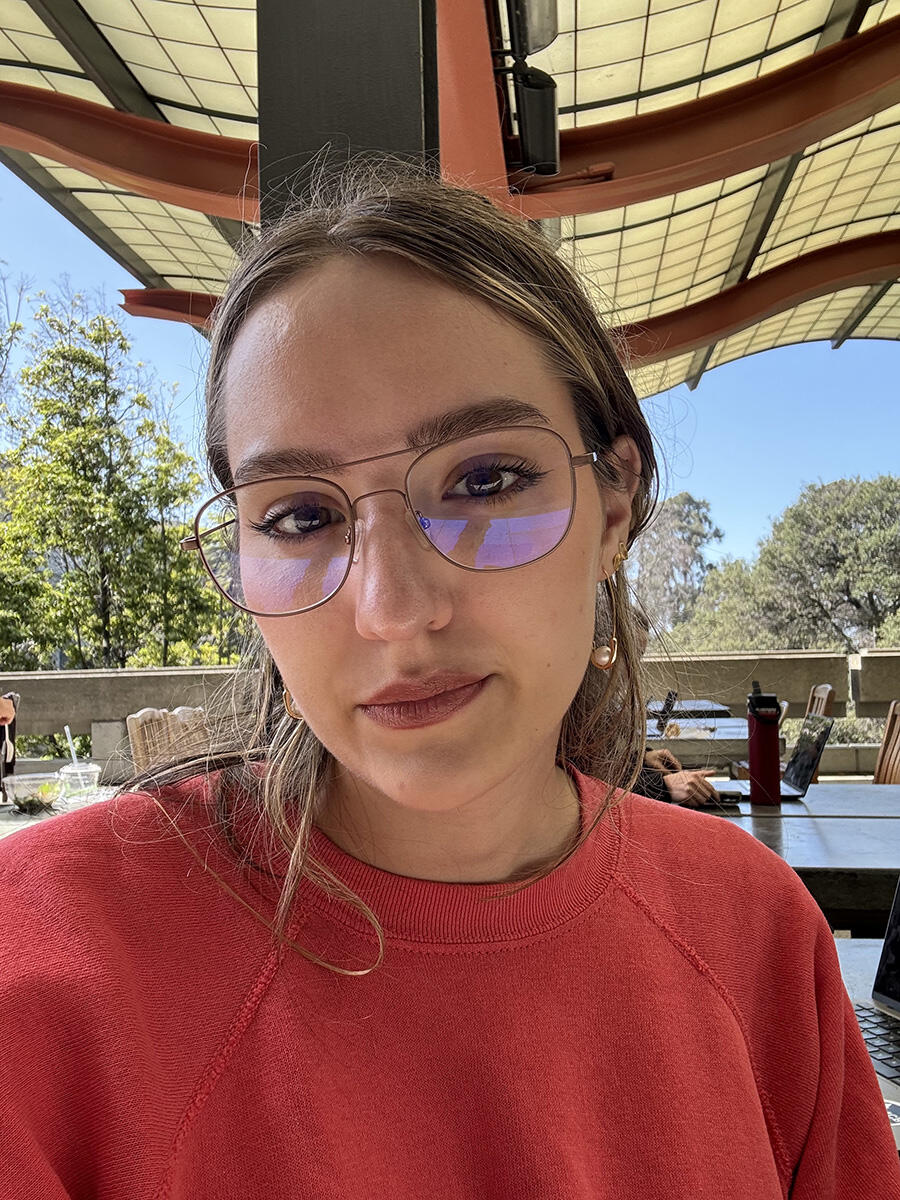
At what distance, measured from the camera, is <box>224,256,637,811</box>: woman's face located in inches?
31.6

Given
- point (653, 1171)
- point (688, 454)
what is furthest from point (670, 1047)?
point (688, 454)

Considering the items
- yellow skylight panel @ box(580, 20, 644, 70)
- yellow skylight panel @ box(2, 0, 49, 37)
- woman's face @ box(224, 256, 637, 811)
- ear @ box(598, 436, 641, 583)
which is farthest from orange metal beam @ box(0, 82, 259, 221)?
woman's face @ box(224, 256, 637, 811)

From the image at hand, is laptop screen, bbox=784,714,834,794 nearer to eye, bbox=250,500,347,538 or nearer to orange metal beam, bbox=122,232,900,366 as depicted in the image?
eye, bbox=250,500,347,538

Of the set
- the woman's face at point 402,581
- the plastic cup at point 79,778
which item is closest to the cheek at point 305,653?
the woman's face at point 402,581

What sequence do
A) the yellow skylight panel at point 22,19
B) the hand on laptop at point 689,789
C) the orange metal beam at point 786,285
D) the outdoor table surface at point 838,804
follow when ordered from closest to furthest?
the hand on laptop at point 689,789 < the outdoor table surface at point 838,804 < the yellow skylight panel at point 22,19 < the orange metal beam at point 786,285

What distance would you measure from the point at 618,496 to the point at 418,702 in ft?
1.26

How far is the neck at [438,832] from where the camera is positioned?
93cm

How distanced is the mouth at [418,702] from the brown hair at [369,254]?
17cm

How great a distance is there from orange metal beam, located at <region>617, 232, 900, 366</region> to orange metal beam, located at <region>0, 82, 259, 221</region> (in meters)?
6.24

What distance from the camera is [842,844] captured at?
8.79 ft

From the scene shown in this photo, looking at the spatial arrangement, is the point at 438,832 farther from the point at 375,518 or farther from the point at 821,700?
the point at 821,700

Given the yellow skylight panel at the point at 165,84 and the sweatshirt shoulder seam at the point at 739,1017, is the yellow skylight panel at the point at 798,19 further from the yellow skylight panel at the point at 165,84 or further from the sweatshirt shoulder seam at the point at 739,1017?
the sweatshirt shoulder seam at the point at 739,1017

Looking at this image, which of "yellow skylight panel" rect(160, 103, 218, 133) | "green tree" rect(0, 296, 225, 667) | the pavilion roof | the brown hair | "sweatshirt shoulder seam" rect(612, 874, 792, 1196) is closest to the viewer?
the brown hair

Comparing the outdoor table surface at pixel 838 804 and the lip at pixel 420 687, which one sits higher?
the lip at pixel 420 687
